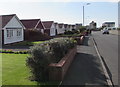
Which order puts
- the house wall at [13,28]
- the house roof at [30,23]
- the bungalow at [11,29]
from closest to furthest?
the bungalow at [11,29] → the house wall at [13,28] → the house roof at [30,23]

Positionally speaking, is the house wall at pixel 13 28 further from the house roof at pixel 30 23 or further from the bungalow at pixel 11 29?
the house roof at pixel 30 23

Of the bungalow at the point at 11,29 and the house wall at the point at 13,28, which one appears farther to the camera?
the house wall at the point at 13,28

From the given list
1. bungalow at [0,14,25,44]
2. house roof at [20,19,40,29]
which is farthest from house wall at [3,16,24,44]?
house roof at [20,19,40,29]

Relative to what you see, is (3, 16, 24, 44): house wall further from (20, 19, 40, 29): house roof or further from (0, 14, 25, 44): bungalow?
(20, 19, 40, 29): house roof

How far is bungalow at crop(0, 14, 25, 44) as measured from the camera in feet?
79.7

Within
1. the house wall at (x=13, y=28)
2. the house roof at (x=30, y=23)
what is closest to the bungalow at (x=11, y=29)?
the house wall at (x=13, y=28)

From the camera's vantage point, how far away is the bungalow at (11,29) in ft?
79.7

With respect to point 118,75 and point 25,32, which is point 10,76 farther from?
point 25,32

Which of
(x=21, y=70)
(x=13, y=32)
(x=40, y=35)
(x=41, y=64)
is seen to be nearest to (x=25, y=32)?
(x=40, y=35)

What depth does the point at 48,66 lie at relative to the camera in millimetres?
7066

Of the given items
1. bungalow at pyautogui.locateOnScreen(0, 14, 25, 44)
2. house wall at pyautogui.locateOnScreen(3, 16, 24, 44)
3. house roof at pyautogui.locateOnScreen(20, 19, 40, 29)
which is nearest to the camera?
bungalow at pyautogui.locateOnScreen(0, 14, 25, 44)

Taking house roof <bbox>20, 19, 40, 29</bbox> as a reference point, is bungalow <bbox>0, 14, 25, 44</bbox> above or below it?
below

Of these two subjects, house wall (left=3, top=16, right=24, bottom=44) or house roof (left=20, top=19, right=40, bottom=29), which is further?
house roof (left=20, top=19, right=40, bottom=29)

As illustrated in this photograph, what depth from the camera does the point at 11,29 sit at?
85.2ft
